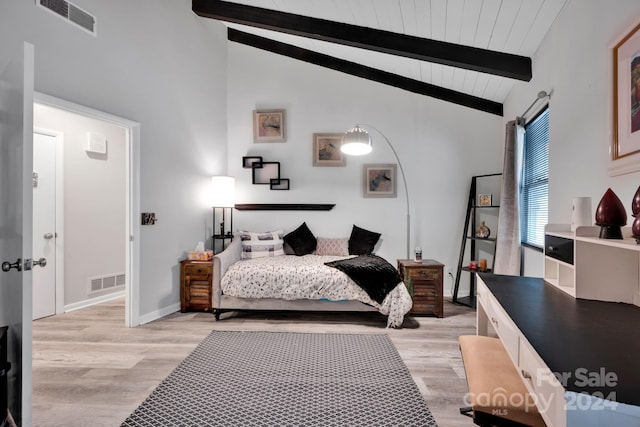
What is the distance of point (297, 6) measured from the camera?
3.25 metres

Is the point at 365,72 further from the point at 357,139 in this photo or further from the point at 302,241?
the point at 302,241

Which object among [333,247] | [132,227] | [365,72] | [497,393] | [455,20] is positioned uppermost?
[365,72]

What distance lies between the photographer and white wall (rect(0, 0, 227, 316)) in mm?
2504

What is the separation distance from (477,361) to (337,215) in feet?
10.4

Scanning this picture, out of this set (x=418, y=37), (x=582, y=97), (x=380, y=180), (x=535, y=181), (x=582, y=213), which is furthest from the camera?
(x=380, y=180)

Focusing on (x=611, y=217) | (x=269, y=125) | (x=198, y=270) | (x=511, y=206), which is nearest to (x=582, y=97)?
(x=611, y=217)

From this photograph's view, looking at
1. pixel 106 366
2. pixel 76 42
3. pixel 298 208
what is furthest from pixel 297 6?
pixel 106 366

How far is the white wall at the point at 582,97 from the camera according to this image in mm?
1685

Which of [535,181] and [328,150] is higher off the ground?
[328,150]

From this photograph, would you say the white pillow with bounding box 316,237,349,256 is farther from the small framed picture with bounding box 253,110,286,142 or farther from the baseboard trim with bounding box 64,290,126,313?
the baseboard trim with bounding box 64,290,126,313

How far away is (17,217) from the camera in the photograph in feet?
4.93

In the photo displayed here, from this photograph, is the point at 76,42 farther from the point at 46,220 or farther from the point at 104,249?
the point at 104,249

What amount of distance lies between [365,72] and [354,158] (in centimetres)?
121

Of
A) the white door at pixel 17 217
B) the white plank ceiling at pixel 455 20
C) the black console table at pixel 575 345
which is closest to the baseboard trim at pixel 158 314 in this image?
the white door at pixel 17 217
